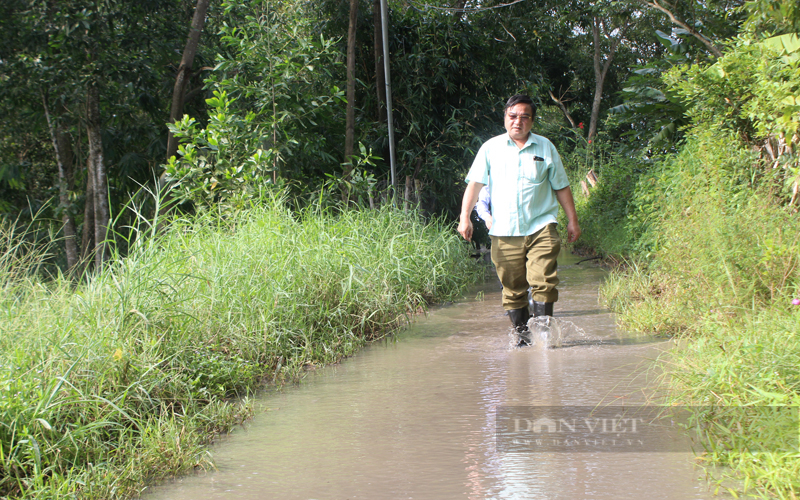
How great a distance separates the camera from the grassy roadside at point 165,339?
131 inches

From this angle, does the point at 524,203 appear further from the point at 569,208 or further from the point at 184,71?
the point at 184,71

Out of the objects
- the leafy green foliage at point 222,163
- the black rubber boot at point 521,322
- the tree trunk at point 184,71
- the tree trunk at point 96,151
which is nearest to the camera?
the black rubber boot at point 521,322

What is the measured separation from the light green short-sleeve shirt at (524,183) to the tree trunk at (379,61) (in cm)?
677

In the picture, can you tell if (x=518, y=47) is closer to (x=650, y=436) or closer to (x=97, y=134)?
(x=97, y=134)

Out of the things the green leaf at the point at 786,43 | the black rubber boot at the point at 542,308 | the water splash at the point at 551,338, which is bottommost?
the water splash at the point at 551,338

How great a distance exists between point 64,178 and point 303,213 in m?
7.51

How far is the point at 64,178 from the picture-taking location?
557 inches

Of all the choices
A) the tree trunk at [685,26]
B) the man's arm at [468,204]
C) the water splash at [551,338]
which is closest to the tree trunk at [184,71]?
the man's arm at [468,204]

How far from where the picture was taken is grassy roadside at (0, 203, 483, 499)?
332 cm

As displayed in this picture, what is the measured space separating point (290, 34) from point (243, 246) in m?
4.88

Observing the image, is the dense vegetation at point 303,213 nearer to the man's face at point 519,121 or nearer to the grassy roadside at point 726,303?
the grassy roadside at point 726,303

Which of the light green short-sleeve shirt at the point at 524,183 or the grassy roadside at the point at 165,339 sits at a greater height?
the light green short-sleeve shirt at the point at 524,183

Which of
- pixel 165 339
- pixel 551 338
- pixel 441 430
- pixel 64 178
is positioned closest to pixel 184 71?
pixel 64 178

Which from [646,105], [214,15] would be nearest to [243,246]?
[646,105]
